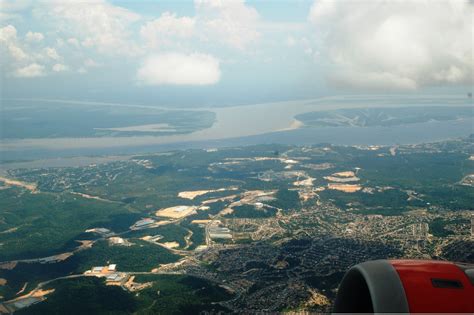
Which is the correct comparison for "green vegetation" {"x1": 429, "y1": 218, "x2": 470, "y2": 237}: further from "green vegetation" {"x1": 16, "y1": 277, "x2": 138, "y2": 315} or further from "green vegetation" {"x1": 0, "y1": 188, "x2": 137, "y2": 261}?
"green vegetation" {"x1": 0, "y1": 188, "x2": 137, "y2": 261}

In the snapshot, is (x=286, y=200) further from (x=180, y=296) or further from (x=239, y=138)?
(x=239, y=138)

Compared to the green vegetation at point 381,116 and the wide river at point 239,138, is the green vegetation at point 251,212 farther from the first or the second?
the green vegetation at point 381,116

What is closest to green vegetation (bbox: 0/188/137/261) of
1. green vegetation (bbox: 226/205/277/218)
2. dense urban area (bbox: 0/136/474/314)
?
dense urban area (bbox: 0/136/474/314)

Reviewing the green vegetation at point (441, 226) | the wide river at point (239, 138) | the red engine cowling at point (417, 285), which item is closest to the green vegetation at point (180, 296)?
the green vegetation at point (441, 226)

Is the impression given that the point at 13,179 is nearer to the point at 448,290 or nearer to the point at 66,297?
the point at 66,297

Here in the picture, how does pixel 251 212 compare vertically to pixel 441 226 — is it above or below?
above

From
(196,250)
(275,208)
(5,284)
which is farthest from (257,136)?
(5,284)

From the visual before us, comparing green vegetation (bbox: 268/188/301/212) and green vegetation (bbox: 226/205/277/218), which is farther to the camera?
green vegetation (bbox: 268/188/301/212)

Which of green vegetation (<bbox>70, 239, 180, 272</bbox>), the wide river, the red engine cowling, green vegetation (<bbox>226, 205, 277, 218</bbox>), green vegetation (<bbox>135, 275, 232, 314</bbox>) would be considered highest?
the red engine cowling

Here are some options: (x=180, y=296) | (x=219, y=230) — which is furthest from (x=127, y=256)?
(x=180, y=296)
